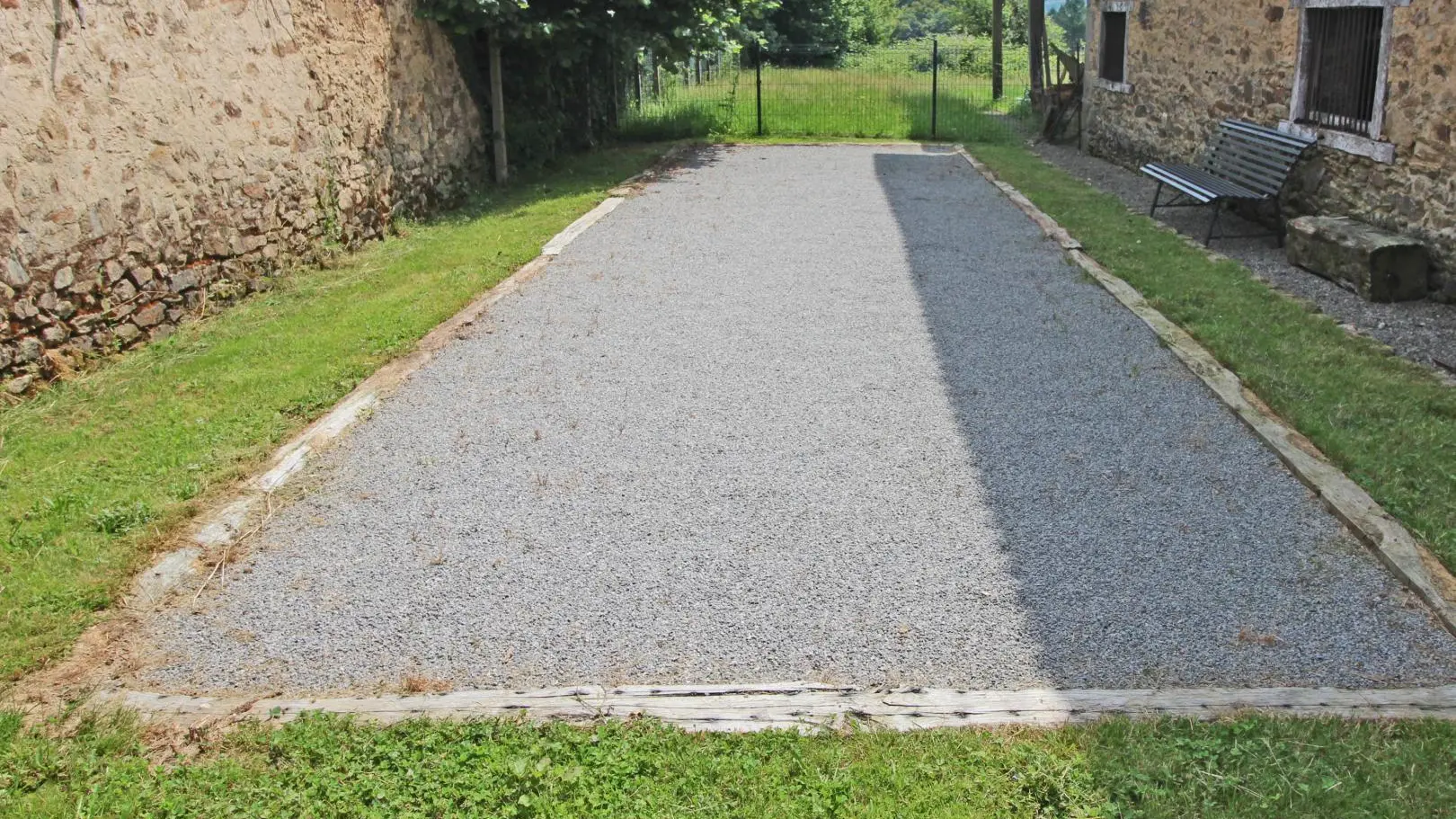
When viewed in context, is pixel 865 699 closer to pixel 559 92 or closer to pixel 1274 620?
pixel 1274 620

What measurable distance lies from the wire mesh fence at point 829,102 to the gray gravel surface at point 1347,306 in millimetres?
7432

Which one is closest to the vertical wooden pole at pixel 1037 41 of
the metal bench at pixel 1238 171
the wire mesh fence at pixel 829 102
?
the wire mesh fence at pixel 829 102

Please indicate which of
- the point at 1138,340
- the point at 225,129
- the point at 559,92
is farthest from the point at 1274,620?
the point at 559,92

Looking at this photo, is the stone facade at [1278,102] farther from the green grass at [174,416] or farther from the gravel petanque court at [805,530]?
the green grass at [174,416]

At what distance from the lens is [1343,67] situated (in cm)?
931

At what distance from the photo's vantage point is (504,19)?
12023 millimetres

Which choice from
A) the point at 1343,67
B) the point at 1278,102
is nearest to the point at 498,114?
the point at 1278,102

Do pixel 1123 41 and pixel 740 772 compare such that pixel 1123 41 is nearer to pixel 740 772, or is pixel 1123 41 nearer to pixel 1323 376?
pixel 1323 376

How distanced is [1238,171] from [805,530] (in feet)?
25.2

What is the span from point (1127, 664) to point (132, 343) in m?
6.14

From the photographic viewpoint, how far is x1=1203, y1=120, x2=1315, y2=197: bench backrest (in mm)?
9453

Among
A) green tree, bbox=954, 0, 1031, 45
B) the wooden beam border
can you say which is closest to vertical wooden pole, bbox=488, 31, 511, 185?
the wooden beam border

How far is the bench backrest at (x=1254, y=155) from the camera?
9.45m

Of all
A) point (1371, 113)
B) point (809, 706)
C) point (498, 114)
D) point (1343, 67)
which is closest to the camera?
point (809, 706)
